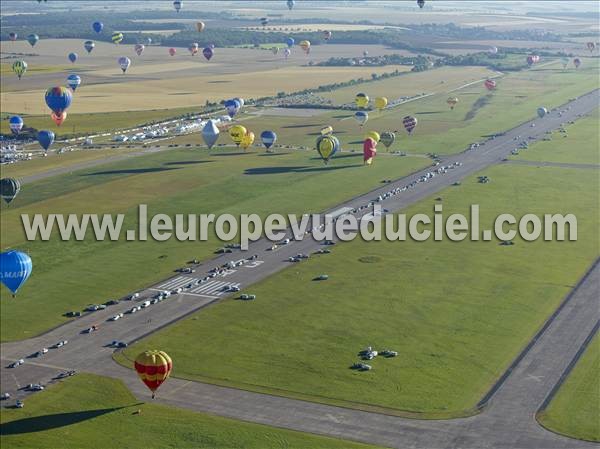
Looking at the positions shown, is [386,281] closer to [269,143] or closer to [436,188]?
[436,188]

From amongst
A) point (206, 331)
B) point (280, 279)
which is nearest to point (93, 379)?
point (206, 331)

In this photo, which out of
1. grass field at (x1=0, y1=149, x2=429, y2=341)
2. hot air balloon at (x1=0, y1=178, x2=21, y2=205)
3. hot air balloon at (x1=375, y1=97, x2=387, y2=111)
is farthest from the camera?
hot air balloon at (x1=375, y1=97, x2=387, y2=111)

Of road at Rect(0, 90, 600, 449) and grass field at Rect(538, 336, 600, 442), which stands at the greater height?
road at Rect(0, 90, 600, 449)

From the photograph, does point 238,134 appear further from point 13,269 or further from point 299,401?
point 299,401

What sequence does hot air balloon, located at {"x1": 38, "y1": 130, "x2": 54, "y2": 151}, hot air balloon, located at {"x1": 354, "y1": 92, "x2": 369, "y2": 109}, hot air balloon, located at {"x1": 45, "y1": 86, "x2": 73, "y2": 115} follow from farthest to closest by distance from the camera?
hot air balloon, located at {"x1": 354, "y1": 92, "x2": 369, "y2": 109}, hot air balloon, located at {"x1": 45, "y1": 86, "x2": 73, "y2": 115}, hot air balloon, located at {"x1": 38, "y1": 130, "x2": 54, "y2": 151}

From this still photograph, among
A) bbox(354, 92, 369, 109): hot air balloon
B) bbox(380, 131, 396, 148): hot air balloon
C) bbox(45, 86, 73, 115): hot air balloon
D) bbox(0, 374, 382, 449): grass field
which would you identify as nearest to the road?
bbox(0, 374, 382, 449): grass field

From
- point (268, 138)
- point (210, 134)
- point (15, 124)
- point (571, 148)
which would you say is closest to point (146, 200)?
point (210, 134)

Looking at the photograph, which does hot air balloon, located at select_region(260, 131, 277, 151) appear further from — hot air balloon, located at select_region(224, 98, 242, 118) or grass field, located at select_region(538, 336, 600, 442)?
grass field, located at select_region(538, 336, 600, 442)
